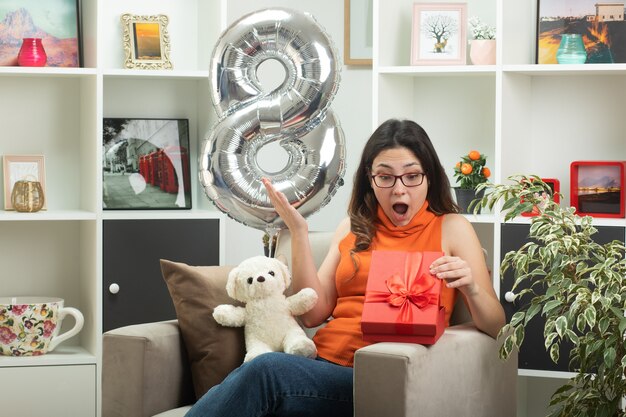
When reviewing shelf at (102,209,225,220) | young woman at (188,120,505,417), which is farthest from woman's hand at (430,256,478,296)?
shelf at (102,209,225,220)

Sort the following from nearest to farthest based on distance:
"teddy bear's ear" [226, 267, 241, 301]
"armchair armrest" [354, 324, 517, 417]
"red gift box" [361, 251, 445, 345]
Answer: "armchair armrest" [354, 324, 517, 417], "red gift box" [361, 251, 445, 345], "teddy bear's ear" [226, 267, 241, 301]

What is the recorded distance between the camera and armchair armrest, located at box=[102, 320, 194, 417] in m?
2.35

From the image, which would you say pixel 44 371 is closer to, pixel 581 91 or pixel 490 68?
pixel 490 68

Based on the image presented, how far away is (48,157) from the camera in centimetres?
346

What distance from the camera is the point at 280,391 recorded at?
2205 millimetres

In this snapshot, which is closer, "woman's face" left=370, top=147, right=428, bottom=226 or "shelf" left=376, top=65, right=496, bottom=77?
"woman's face" left=370, top=147, right=428, bottom=226

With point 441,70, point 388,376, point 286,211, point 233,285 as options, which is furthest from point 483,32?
point 388,376

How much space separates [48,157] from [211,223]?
0.62 metres

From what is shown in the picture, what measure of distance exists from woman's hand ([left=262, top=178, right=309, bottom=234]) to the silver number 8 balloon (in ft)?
0.26

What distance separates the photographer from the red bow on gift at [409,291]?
2.26m

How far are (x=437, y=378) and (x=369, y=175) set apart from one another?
61cm

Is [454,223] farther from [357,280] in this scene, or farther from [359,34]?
[359,34]

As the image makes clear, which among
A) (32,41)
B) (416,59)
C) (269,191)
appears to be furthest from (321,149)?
(32,41)

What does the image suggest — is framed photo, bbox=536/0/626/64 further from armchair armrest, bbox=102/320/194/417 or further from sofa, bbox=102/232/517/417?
armchair armrest, bbox=102/320/194/417
